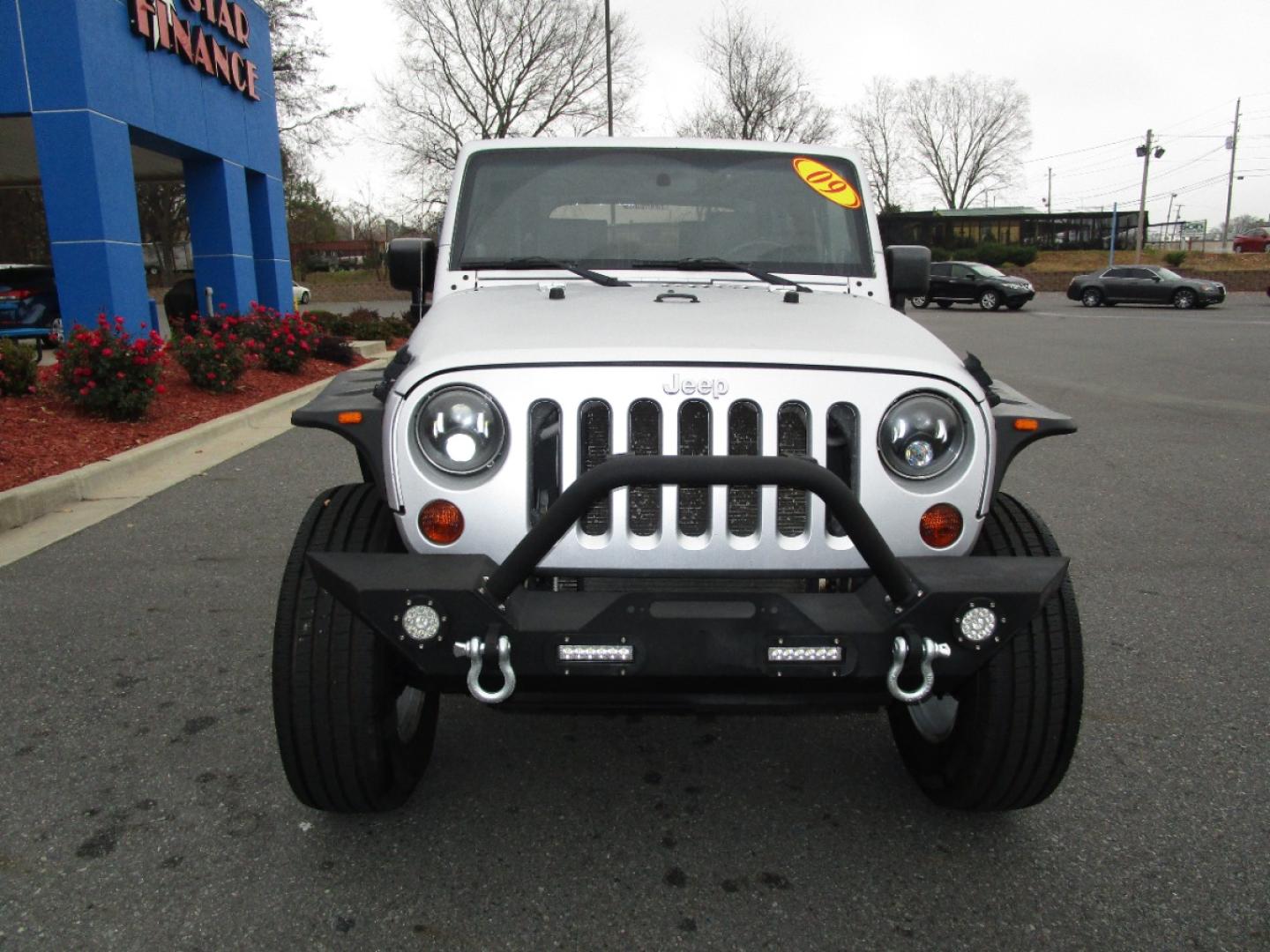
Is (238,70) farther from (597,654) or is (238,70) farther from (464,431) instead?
(597,654)

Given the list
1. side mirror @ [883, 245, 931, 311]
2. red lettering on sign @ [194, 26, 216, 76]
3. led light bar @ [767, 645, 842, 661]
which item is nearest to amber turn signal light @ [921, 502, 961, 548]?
led light bar @ [767, 645, 842, 661]

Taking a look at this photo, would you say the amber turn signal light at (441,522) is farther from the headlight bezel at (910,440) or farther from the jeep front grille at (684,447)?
the headlight bezel at (910,440)

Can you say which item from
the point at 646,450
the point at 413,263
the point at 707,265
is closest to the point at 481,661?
the point at 646,450

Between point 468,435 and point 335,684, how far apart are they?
2.10 feet

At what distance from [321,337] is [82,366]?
6.05 meters

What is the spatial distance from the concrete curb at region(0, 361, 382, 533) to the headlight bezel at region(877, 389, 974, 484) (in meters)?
2.70

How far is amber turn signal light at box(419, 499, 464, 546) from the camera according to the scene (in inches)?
85.0

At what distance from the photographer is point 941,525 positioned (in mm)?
2221

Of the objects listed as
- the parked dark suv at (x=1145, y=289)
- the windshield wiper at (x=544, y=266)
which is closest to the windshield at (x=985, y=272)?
the parked dark suv at (x=1145, y=289)

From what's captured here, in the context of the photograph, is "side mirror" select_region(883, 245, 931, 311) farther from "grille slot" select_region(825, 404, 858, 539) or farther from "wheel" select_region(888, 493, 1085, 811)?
"grille slot" select_region(825, 404, 858, 539)

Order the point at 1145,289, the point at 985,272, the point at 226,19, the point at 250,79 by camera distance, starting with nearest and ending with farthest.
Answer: the point at 226,19
the point at 250,79
the point at 985,272
the point at 1145,289

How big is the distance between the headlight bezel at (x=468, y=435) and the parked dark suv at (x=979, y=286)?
30.1m

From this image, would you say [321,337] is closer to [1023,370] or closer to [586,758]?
[1023,370]

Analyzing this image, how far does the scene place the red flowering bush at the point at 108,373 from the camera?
7.84m
